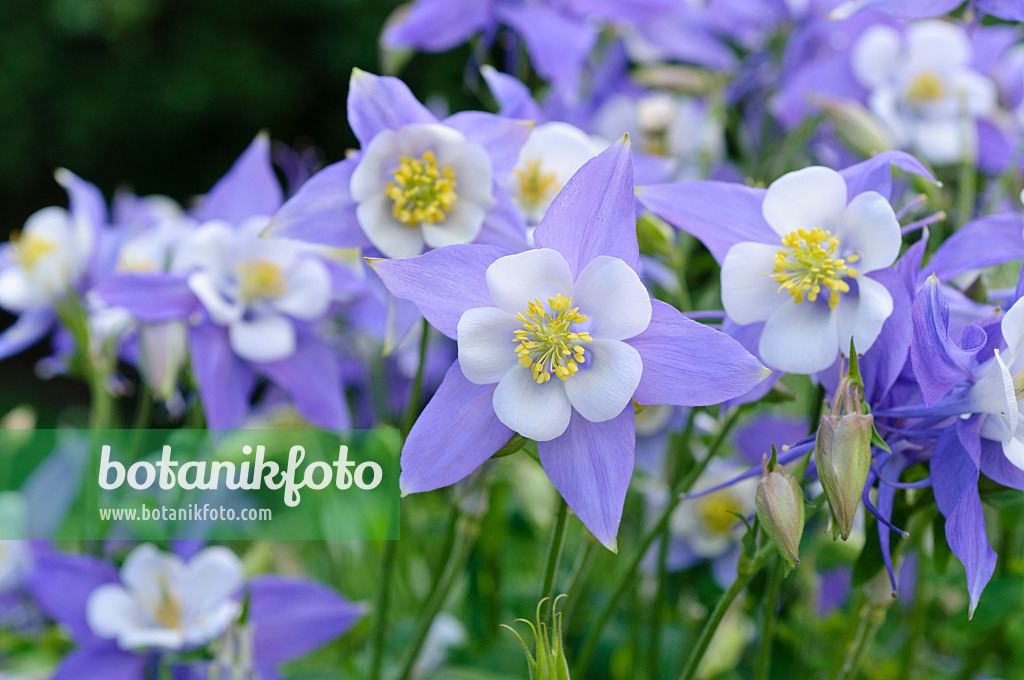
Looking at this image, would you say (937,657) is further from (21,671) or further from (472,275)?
(21,671)

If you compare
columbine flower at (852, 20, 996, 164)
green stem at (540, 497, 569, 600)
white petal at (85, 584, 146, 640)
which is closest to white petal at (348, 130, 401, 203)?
green stem at (540, 497, 569, 600)

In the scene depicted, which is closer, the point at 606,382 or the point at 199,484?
the point at 606,382

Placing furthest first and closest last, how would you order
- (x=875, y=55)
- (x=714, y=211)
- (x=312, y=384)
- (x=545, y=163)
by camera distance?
(x=875, y=55) < (x=312, y=384) < (x=545, y=163) < (x=714, y=211)

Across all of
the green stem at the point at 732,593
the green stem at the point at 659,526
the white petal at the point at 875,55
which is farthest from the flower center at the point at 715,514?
the white petal at the point at 875,55

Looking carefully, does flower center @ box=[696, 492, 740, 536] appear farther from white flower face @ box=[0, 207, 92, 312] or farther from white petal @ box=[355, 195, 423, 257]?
white flower face @ box=[0, 207, 92, 312]

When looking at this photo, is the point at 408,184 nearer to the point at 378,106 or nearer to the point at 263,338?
the point at 378,106

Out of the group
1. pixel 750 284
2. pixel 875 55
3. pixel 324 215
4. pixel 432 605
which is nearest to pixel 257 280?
pixel 324 215
